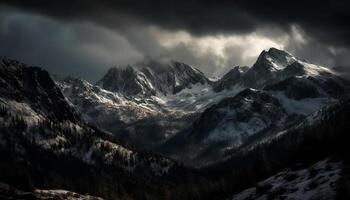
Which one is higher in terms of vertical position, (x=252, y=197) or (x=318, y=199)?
(x=252, y=197)

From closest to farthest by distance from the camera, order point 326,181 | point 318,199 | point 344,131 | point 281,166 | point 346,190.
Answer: point 346,190 → point 318,199 → point 326,181 → point 344,131 → point 281,166

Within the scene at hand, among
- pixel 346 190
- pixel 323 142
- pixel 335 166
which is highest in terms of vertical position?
pixel 323 142

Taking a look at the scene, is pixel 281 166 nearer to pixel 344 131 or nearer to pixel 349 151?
pixel 344 131

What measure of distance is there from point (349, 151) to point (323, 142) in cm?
2951

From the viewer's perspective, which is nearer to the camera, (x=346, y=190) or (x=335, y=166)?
(x=346, y=190)

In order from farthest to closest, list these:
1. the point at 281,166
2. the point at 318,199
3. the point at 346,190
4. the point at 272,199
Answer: the point at 281,166 < the point at 272,199 < the point at 318,199 < the point at 346,190

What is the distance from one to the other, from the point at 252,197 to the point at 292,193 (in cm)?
2324

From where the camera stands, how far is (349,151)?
149 metres

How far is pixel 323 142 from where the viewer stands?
7013 inches

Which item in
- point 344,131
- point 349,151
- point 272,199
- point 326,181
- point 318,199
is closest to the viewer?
point 318,199

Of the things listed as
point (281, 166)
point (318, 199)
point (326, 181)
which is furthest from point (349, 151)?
point (281, 166)

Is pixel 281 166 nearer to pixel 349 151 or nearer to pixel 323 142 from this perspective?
pixel 323 142

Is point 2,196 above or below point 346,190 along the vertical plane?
above

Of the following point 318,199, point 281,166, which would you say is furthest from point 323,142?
point 318,199
